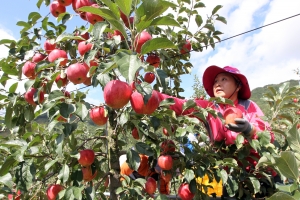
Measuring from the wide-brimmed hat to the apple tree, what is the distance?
1.46 feet

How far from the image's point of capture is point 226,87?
2119 mm

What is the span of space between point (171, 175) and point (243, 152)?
0.47 meters

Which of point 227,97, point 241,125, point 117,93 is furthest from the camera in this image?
point 227,97

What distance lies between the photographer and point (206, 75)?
225 centimetres

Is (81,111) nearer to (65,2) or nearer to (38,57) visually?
(38,57)

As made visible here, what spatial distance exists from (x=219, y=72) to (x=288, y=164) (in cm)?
149

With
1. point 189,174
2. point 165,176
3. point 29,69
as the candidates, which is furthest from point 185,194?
point 29,69

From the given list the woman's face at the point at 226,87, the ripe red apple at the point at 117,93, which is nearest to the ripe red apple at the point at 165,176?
the woman's face at the point at 226,87

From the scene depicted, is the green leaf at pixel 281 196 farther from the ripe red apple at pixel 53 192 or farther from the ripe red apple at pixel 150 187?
the ripe red apple at pixel 53 192

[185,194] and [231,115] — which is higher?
[231,115]

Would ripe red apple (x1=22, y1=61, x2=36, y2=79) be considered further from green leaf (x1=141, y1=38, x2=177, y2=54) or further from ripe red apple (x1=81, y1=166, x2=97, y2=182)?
green leaf (x1=141, y1=38, x2=177, y2=54)

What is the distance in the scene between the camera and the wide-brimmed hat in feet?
6.85

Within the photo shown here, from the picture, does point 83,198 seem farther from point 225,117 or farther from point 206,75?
point 206,75

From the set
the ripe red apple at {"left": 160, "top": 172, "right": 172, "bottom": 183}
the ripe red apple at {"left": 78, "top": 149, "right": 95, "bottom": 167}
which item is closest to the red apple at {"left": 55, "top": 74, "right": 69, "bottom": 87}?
the ripe red apple at {"left": 78, "top": 149, "right": 95, "bottom": 167}
